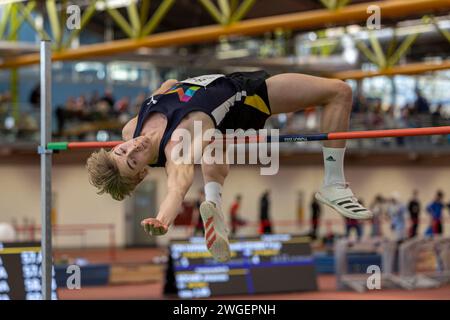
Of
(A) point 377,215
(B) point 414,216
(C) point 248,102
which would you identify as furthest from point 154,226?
(B) point 414,216

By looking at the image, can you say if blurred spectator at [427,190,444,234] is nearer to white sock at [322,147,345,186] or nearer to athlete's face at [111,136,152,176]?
white sock at [322,147,345,186]

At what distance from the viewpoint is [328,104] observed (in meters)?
6.70

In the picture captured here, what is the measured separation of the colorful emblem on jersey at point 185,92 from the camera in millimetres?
6270

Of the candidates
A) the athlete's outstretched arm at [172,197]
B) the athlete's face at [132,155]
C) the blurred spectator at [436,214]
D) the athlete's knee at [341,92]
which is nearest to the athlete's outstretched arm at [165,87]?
the athlete's face at [132,155]

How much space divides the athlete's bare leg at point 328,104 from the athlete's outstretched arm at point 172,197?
1.00 metres

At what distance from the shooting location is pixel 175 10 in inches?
973

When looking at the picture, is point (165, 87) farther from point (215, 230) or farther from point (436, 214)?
point (436, 214)

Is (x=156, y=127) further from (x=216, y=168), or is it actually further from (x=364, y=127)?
(x=364, y=127)

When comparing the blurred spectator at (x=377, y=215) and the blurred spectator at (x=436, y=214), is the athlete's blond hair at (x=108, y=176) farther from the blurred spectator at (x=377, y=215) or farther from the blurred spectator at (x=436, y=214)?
the blurred spectator at (x=377, y=215)

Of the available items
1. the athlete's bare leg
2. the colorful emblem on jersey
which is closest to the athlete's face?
the colorful emblem on jersey

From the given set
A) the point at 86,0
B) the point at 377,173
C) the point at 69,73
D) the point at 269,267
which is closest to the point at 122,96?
the point at 69,73

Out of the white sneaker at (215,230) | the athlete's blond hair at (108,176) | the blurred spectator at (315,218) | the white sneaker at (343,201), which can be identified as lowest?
the blurred spectator at (315,218)

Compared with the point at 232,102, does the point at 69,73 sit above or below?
above
